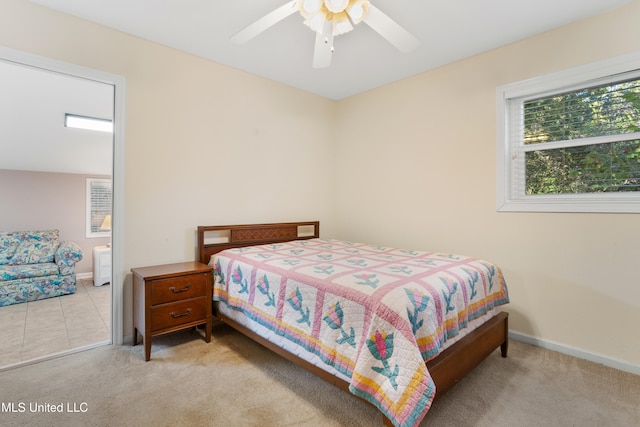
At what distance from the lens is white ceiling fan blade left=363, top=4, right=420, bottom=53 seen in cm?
182

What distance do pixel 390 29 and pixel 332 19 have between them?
36 cm

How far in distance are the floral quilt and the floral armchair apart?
278 cm

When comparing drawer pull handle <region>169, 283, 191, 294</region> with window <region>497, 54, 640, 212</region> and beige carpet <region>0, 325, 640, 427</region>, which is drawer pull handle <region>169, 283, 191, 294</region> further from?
window <region>497, 54, 640, 212</region>

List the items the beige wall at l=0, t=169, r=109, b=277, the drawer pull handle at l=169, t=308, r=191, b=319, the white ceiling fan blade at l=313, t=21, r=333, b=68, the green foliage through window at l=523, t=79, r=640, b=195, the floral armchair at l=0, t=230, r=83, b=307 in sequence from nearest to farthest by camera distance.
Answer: the white ceiling fan blade at l=313, t=21, r=333, b=68 → the green foliage through window at l=523, t=79, r=640, b=195 → the drawer pull handle at l=169, t=308, r=191, b=319 → the floral armchair at l=0, t=230, r=83, b=307 → the beige wall at l=0, t=169, r=109, b=277

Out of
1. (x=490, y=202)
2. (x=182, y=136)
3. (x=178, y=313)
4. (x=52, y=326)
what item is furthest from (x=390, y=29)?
(x=52, y=326)

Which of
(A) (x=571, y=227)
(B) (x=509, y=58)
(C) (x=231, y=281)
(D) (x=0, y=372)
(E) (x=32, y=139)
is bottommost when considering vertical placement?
(D) (x=0, y=372)

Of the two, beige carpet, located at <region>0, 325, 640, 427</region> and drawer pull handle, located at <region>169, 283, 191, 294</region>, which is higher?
drawer pull handle, located at <region>169, 283, 191, 294</region>

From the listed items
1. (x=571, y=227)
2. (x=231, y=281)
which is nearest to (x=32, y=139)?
(x=231, y=281)

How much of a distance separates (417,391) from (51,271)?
465 centimetres

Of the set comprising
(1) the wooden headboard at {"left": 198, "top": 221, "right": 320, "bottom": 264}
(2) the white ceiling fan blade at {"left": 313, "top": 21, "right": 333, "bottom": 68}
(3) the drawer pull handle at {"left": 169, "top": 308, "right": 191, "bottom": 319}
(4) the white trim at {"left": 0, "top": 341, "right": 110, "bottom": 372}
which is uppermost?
(2) the white ceiling fan blade at {"left": 313, "top": 21, "right": 333, "bottom": 68}

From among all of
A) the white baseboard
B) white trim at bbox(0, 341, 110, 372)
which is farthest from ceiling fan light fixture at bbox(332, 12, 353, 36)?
white trim at bbox(0, 341, 110, 372)

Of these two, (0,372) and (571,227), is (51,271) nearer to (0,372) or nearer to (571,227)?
(0,372)

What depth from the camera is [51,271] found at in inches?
155

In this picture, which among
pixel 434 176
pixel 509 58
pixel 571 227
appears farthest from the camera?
pixel 434 176
